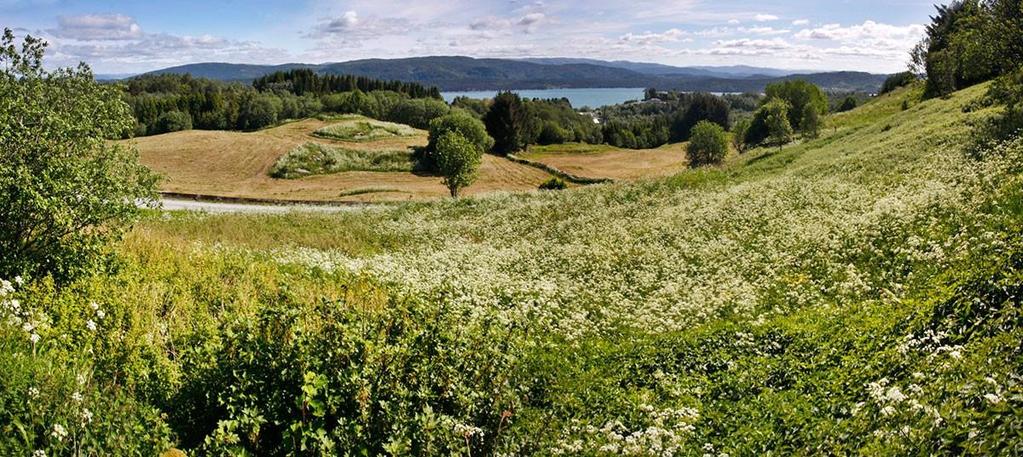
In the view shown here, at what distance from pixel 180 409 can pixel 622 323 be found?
932 centimetres

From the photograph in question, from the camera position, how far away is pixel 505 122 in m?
113

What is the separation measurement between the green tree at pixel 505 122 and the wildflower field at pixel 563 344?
92744 millimetres

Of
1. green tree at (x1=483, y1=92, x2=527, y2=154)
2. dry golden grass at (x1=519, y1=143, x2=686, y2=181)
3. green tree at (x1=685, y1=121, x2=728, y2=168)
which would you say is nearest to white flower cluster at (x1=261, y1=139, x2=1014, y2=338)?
green tree at (x1=685, y1=121, x2=728, y2=168)

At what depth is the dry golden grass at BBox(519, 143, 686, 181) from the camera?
328 ft

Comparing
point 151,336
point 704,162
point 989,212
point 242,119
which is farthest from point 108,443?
point 242,119

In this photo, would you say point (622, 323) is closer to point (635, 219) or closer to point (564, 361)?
point (564, 361)

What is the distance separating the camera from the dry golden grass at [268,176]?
224 ft

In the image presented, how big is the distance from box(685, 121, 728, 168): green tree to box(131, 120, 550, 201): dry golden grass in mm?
23032

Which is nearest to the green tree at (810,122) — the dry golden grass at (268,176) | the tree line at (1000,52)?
→ the dry golden grass at (268,176)

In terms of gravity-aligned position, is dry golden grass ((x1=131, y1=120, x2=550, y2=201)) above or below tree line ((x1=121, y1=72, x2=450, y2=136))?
below

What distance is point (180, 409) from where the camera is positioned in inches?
298

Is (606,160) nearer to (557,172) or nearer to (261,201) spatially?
(557,172)

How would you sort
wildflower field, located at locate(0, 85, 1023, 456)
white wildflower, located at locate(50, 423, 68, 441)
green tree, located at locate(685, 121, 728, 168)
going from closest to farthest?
1. white wildflower, located at locate(50, 423, 68, 441)
2. wildflower field, located at locate(0, 85, 1023, 456)
3. green tree, located at locate(685, 121, 728, 168)

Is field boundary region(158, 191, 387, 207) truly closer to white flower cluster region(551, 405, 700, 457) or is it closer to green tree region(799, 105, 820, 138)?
green tree region(799, 105, 820, 138)
